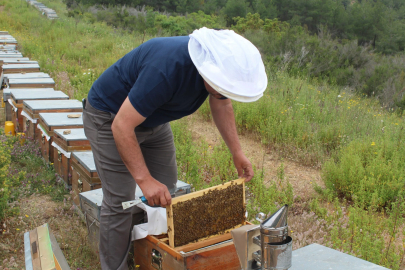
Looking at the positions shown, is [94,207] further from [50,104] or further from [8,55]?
[8,55]

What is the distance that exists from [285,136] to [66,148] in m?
2.99

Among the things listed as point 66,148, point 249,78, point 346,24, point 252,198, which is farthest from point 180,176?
point 346,24

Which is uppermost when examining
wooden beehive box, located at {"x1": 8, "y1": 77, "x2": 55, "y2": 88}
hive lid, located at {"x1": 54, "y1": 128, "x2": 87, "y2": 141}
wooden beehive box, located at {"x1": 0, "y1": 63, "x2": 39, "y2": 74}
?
hive lid, located at {"x1": 54, "y1": 128, "x2": 87, "y2": 141}

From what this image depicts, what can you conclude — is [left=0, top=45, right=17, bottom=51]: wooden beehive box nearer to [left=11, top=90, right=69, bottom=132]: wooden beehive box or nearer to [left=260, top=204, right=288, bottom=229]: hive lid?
[left=11, top=90, right=69, bottom=132]: wooden beehive box

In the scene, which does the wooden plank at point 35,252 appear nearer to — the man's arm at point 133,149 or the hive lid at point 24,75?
the man's arm at point 133,149

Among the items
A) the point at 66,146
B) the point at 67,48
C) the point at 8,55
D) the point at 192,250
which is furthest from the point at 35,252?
the point at 67,48

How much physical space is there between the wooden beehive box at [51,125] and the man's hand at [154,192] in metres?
2.02

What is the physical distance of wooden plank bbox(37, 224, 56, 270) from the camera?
4.96 ft

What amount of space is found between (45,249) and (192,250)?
0.83 meters

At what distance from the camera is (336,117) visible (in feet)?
18.9

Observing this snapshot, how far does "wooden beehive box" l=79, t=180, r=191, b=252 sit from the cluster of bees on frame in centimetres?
52

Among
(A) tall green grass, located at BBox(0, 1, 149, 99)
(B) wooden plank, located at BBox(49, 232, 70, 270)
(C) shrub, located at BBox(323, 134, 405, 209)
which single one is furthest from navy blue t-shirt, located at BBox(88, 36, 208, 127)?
(A) tall green grass, located at BBox(0, 1, 149, 99)

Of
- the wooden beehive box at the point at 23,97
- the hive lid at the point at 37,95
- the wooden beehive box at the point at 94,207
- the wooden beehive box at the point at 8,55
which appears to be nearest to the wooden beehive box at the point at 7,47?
the wooden beehive box at the point at 8,55

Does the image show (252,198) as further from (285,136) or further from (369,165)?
(285,136)
